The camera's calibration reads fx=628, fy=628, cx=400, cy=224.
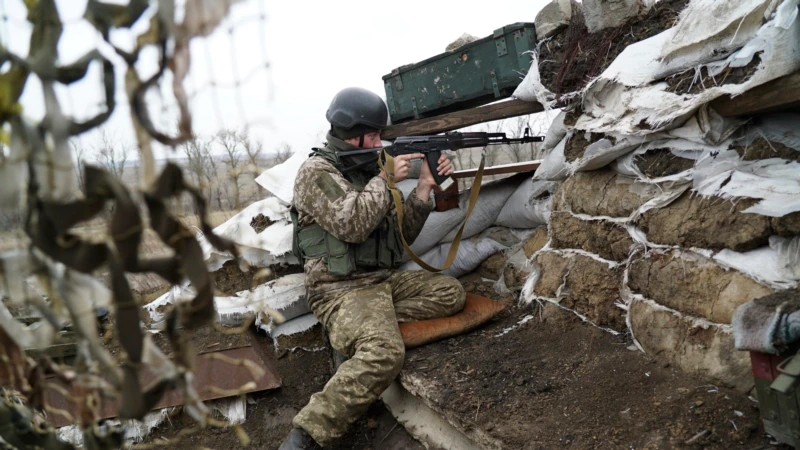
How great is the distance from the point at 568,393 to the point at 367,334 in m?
1.03

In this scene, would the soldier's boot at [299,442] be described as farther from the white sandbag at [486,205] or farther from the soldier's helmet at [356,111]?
the white sandbag at [486,205]

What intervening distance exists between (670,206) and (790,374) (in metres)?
1.04

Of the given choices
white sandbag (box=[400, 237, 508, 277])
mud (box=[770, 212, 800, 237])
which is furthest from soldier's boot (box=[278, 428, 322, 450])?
mud (box=[770, 212, 800, 237])

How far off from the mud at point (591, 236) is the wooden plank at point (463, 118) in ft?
2.13

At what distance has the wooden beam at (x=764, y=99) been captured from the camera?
6.38 feet

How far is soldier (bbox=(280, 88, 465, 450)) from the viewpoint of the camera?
297 centimetres

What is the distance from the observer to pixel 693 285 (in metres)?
2.35

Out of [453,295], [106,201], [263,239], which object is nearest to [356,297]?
[453,295]

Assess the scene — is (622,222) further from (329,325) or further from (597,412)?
(329,325)

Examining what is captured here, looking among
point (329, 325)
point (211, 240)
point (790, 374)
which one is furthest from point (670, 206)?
point (211, 240)

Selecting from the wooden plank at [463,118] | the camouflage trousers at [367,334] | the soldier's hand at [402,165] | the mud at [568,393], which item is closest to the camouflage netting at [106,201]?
the mud at [568,393]

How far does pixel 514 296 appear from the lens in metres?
3.83

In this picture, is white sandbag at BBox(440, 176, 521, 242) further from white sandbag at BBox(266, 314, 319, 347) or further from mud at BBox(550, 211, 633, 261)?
white sandbag at BBox(266, 314, 319, 347)

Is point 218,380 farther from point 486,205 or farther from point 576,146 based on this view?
point 576,146
